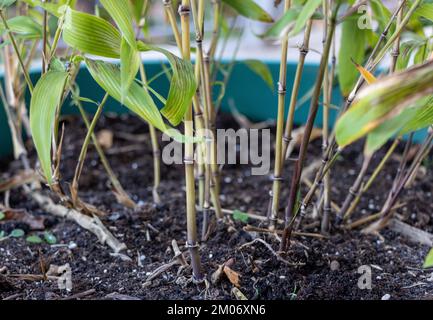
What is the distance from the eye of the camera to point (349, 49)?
80cm

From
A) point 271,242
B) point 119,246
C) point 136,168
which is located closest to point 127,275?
point 119,246

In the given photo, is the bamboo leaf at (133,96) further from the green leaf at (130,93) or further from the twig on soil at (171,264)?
the twig on soil at (171,264)

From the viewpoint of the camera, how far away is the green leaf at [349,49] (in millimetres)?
800

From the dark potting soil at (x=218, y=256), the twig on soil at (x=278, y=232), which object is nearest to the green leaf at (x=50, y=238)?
the dark potting soil at (x=218, y=256)

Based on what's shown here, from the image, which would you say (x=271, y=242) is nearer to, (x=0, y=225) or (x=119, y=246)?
(x=119, y=246)

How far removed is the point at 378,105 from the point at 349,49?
38cm

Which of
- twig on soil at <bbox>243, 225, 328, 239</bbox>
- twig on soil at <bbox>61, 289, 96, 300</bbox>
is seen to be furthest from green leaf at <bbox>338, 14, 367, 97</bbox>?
twig on soil at <bbox>61, 289, 96, 300</bbox>

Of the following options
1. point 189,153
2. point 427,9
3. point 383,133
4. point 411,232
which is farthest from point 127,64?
point 411,232

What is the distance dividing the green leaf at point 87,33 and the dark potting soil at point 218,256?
0.98 ft

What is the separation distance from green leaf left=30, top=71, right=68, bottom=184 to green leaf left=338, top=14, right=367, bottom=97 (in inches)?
16.6

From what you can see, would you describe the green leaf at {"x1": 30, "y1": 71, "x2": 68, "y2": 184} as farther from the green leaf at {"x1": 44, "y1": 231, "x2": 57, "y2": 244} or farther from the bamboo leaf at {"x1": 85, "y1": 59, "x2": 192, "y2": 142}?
the green leaf at {"x1": 44, "y1": 231, "x2": 57, "y2": 244}

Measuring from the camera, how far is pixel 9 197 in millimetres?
1036

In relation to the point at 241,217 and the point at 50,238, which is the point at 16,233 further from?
the point at 241,217

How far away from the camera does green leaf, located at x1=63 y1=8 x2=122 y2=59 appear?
1.81 feet
